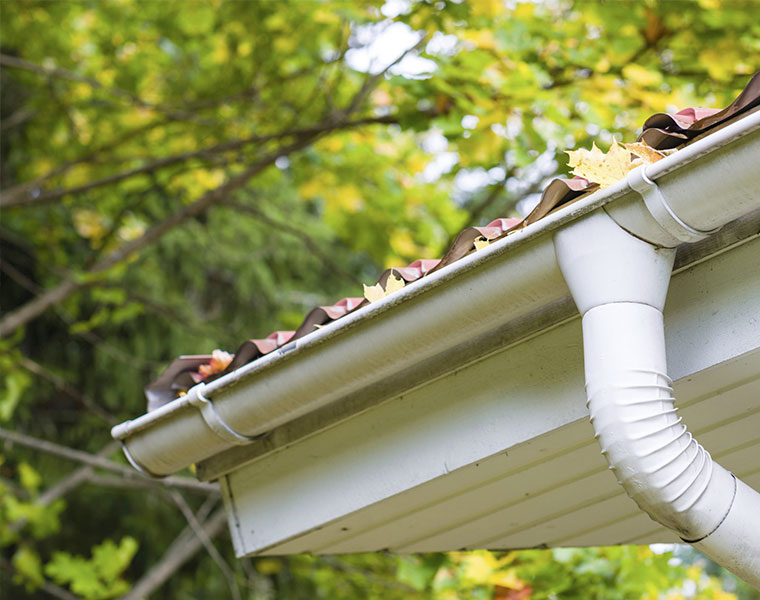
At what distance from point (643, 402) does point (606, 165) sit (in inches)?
15.3

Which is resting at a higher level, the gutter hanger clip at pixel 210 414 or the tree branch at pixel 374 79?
the tree branch at pixel 374 79

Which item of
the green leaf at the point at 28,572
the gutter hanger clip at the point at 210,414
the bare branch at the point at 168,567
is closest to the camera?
the gutter hanger clip at the point at 210,414

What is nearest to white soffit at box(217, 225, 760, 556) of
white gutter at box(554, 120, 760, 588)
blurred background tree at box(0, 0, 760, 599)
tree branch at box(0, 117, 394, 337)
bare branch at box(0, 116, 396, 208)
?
white gutter at box(554, 120, 760, 588)

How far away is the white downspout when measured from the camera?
134 centimetres

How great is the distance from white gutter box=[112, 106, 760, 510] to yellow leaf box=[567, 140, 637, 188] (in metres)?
0.07

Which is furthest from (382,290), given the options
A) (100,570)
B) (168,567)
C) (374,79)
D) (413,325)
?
(168,567)

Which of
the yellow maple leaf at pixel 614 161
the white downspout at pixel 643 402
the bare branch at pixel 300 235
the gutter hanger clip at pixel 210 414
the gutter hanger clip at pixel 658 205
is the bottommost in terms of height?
the white downspout at pixel 643 402

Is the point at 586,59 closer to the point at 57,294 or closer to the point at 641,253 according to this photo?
the point at 641,253

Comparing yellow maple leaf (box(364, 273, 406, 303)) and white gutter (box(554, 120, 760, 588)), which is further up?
yellow maple leaf (box(364, 273, 406, 303))

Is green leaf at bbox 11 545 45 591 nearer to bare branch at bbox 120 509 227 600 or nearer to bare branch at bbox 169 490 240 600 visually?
bare branch at bbox 120 509 227 600

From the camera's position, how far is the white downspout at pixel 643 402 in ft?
4.40

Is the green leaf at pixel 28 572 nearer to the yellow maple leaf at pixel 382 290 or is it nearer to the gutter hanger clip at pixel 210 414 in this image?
the gutter hanger clip at pixel 210 414

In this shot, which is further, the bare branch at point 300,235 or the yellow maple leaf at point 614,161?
the bare branch at point 300,235

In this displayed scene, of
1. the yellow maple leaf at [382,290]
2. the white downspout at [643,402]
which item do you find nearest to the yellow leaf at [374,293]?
the yellow maple leaf at [382,290]
